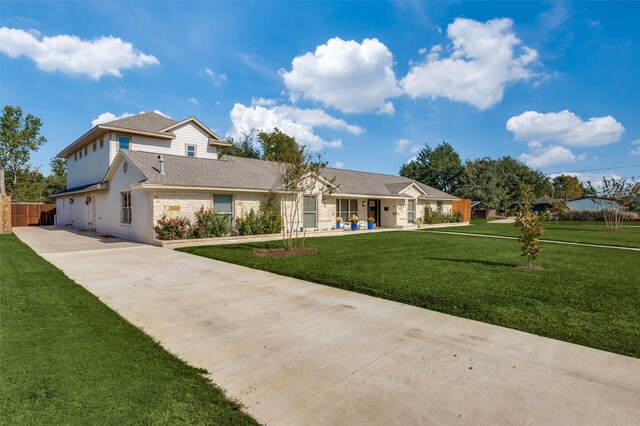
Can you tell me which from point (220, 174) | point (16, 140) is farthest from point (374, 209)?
point (16, 140)

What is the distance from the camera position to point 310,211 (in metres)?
19.7

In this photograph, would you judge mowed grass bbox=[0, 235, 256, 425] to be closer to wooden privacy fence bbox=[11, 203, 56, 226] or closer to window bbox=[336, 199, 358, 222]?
window bbox=[336, 199, 358, 222]

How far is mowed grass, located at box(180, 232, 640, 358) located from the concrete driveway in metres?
0.46

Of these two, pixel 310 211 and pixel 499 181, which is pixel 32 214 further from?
pixel 499 181

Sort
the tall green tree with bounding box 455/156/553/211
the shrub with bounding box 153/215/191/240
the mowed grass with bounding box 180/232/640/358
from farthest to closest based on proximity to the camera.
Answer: the tall green tree with bounding box 455/156/553/211
the shrub with bounding box 153/215/191/240
the mowed grass with bounding box 180/232/640/358

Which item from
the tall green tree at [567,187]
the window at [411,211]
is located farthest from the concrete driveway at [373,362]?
the tall green tree at [567,187]

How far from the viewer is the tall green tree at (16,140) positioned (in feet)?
135

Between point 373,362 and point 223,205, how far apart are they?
1396 centimetres

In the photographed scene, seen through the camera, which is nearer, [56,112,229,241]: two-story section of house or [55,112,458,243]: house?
[55,112,458,243]: house

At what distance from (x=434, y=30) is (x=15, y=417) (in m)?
19.0

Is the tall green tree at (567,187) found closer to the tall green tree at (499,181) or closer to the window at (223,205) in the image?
Answer: the tall green tree at (499,181)

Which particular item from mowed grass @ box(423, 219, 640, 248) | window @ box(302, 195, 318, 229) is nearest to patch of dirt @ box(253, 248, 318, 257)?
window @ box(302, 195, 318, 229)

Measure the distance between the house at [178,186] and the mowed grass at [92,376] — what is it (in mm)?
9004

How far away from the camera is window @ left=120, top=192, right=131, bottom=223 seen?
16625mm
